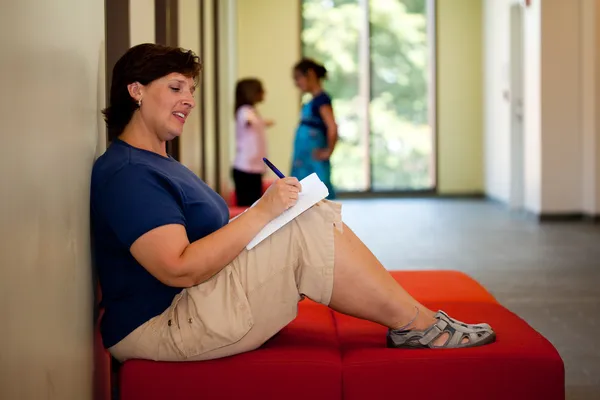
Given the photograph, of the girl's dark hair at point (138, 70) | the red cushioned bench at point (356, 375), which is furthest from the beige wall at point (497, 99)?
the girl's dark hair at point (138, 70)

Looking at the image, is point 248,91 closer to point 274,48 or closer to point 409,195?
point 274,48

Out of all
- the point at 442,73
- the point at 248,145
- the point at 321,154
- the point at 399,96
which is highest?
the point at 442,73

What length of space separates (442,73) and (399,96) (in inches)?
30.0

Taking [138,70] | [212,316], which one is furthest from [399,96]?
[212,316]

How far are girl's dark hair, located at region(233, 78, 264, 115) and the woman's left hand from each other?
1623mm

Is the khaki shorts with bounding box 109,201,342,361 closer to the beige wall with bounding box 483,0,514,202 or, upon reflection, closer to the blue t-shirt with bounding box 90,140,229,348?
the blue t-shirt with bounding box 90,140,229,348

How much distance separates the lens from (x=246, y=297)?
2.74m

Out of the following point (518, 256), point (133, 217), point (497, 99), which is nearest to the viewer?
point (133, 217)

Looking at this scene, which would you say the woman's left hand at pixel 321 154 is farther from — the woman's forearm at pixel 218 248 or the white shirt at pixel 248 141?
the woman's forearm at pixel 218 248

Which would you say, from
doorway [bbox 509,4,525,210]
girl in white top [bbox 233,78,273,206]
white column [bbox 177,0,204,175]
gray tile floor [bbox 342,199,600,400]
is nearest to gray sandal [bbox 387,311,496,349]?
gray tile floor [bbox 342,199,600,400]

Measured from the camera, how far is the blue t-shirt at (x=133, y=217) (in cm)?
259

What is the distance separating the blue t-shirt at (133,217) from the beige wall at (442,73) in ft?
39.7

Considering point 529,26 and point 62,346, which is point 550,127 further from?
point 62,346

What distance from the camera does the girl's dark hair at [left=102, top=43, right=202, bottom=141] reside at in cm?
279
